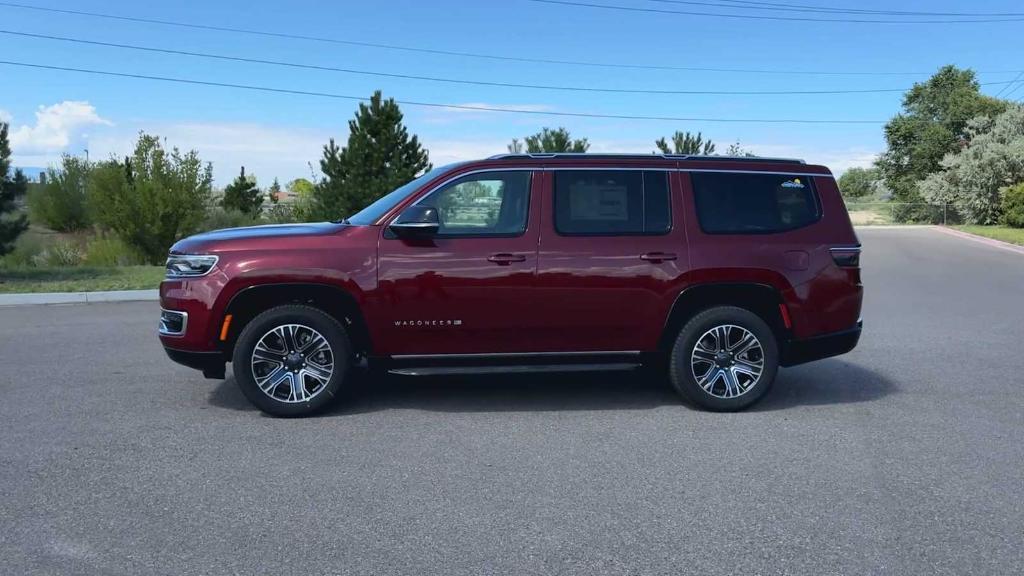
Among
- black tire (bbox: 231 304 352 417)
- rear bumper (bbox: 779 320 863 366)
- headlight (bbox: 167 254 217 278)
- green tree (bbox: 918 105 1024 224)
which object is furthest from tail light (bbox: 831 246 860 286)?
green tree (bbox: 918 105 1024 224)

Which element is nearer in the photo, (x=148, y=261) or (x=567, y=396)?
(x=567, y=396)

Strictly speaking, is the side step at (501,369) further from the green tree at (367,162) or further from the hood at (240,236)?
the green tree at (367,162)

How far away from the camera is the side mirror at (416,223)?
607 cm

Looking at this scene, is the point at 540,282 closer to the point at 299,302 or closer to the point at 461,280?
the point at 461,280

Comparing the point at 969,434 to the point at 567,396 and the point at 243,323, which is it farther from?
the point at 243,323

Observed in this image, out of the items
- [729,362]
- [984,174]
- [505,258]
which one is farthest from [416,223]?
[984,174]

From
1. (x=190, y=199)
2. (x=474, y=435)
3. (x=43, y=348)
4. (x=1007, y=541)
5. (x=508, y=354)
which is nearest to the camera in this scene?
(x=1007, y=541)

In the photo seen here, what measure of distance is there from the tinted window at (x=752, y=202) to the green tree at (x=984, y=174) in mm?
38766

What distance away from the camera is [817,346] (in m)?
6.66

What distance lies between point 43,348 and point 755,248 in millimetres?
7491

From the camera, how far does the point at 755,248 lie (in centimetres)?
652

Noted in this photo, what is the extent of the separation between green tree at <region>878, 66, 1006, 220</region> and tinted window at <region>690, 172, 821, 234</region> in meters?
51.7

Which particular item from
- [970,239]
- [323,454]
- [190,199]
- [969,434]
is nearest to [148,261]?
[190,199]

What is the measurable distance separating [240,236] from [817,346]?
4532mm
